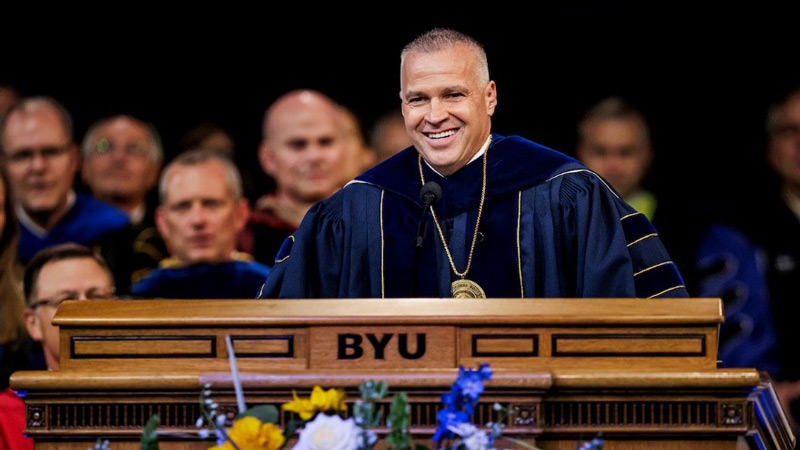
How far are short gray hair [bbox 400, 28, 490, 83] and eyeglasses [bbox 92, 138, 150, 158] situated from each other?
10.8ft

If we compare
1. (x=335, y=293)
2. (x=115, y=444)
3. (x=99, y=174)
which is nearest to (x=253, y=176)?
(x=99, y=174)

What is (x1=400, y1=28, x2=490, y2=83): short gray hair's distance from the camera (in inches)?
148

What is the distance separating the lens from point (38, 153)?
6.46 m

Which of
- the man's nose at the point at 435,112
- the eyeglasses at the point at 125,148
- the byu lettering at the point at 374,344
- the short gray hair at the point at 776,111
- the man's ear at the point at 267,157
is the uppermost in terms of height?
the short gray hair at the point at 776,111

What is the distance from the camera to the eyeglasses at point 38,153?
6469 millimetres

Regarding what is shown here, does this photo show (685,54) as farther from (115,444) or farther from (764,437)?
(115,444)

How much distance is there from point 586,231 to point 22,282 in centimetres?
258

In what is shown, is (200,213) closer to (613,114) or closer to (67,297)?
(67,297)

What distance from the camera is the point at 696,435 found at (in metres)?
2.72

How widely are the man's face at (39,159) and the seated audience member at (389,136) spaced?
5.12 feet

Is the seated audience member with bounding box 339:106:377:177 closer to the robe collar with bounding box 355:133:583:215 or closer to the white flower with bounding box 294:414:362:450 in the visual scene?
the robe collar with bounding box 355:133:583:215

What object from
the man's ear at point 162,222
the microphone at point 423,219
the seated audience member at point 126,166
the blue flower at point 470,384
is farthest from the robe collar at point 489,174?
the seated audience member at point 126,166

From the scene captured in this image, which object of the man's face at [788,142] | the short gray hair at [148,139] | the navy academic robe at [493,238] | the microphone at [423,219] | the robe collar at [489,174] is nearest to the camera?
the microphone at [423,219]

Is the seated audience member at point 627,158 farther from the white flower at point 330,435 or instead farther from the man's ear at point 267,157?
the white flower at point 330,435
